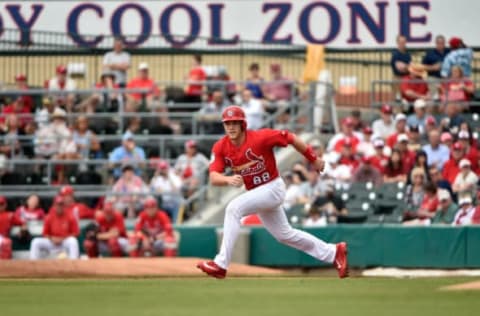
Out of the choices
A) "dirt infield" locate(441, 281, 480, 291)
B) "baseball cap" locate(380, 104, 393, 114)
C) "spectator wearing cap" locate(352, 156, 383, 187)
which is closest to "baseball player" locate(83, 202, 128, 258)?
"spectator wearing cap" locate(352, 156, 383, 187)

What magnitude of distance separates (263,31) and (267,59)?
62 cm

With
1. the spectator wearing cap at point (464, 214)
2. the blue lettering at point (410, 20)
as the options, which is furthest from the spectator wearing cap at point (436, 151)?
the blue lettering at point (410, 20)

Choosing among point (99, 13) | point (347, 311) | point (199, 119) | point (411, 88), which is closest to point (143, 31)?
point (99, 13)

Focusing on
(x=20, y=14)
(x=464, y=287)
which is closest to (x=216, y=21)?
(x=20, y=14)

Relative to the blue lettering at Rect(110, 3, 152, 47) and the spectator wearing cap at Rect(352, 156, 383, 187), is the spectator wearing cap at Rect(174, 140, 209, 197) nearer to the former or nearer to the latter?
the spectator wearing cap at Rect(352, 156, 383, 187)

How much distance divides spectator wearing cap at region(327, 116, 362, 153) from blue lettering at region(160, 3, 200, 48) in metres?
5.37

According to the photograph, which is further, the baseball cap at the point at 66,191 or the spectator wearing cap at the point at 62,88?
the spectator wearing cap at the point at 62,88

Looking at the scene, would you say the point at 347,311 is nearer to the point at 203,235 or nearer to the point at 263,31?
the point at 203,235

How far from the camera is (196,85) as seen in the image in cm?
2761

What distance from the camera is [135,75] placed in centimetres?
3047

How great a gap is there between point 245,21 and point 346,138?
17.1 ft

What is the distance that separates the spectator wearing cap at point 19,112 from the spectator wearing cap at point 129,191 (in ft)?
10.4

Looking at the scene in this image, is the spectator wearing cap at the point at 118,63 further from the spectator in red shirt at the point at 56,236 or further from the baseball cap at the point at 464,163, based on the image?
the baseball cap at the point at 464,163

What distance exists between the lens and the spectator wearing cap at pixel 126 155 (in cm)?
2550
